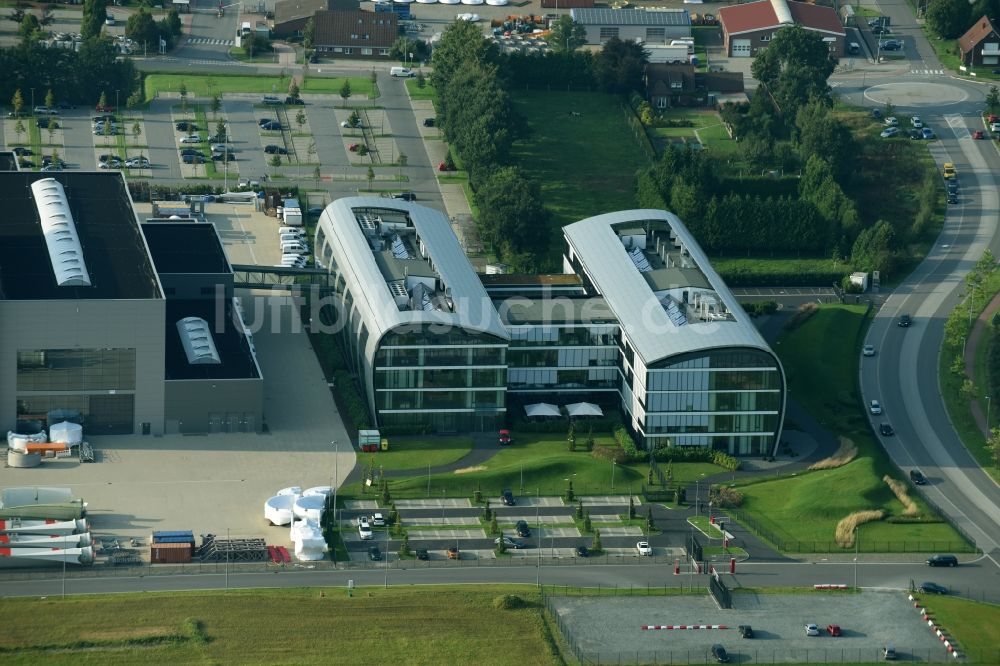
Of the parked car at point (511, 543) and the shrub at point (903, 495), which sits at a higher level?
the shrub at point (903, 495)

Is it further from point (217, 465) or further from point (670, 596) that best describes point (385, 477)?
point (670, 596)

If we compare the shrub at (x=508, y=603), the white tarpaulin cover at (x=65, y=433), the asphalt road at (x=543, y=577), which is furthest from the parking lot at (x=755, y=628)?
the white tarpaulin cover at (x=65, y=433)

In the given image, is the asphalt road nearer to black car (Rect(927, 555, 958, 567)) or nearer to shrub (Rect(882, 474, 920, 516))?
black car (Rect(927, 555, 958, 567))

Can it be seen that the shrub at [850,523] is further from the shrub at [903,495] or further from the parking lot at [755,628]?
the parking lot at [755,628]

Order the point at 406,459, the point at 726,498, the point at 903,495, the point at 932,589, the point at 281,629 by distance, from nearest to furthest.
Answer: the point at 281,629, the point at 932,589, the point at 726,498, the point at 903,495, the point at 406,459

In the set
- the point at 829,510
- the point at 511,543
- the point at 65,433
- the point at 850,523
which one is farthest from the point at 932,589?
the point at 65,433

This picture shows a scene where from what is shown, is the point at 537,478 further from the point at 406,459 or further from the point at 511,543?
the point at 511,543
